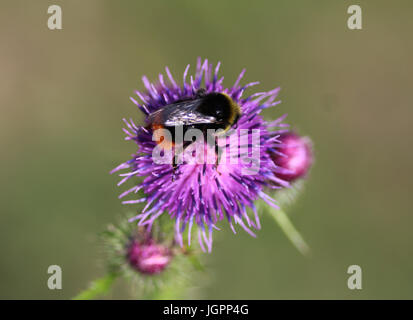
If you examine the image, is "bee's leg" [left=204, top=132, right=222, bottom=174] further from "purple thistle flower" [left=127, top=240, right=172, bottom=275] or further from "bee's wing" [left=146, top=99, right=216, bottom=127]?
"purple thistle flower" [left=127, top=240, right=172, bottom=275]

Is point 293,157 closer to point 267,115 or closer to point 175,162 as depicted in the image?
point 175,162

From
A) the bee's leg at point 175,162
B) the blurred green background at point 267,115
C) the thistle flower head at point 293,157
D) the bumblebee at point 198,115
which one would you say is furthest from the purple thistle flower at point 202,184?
the blurred green background at point 267,115

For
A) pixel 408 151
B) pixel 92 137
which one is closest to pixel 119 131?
pixel 92 137

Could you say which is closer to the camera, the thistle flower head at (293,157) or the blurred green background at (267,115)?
the thistle flower head at (293,157)

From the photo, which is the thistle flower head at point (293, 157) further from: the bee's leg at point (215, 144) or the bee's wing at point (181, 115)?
the bee's wing at point (181, 115)

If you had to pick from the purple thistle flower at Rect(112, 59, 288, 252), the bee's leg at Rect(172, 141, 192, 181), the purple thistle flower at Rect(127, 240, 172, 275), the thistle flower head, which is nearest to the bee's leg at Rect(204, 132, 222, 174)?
the purple thistle flower at Rect(112, 59, 288, 252)
